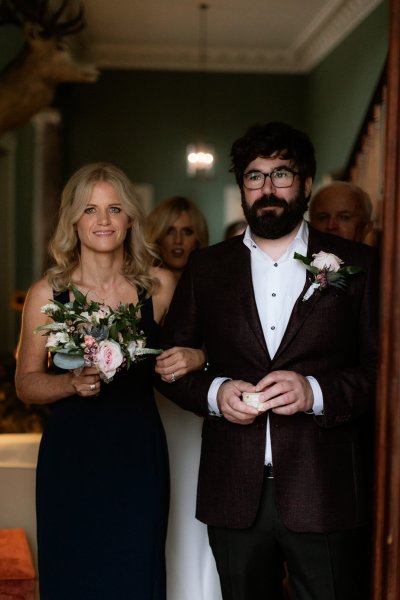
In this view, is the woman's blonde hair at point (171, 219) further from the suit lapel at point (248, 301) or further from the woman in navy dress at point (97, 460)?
the suit lapel at point (248, 301)

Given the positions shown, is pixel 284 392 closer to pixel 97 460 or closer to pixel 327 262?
pixel 327 262

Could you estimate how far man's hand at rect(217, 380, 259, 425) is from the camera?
2404mm

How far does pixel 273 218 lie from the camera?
8.45 feet

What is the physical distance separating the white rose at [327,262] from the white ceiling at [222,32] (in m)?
6.97

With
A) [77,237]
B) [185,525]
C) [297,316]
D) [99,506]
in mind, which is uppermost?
[77,237]

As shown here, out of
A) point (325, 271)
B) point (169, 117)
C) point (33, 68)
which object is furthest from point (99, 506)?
point (169, 117)

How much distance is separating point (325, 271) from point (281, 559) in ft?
2.95

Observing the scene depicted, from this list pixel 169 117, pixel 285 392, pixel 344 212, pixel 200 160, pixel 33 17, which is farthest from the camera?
pixel 169 117

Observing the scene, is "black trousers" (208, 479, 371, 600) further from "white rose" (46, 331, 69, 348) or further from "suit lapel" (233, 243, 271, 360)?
"white rose" (46, 331, 69, 348)

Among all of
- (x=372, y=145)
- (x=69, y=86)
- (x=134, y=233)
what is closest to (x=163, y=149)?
(x=69, y=86)

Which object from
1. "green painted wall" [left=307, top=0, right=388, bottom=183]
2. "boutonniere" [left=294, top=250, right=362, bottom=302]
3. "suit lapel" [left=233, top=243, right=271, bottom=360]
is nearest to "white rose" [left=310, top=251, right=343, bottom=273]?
"boutonniere" [left=294, top=250, right=362, bottom=302]

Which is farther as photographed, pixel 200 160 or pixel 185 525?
pixel 200 160

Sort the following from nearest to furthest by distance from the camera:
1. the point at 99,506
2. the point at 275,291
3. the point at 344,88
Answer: the point at 275,291 → the point at 99,506 → the point at 344,88

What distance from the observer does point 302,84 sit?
12.0 meters
